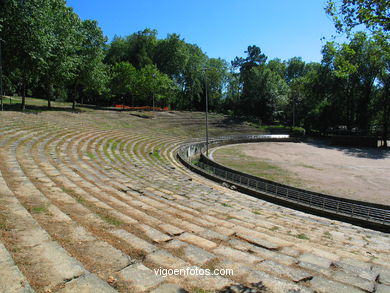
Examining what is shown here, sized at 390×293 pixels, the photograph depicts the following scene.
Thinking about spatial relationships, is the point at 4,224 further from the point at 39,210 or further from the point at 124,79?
the point at 124,79

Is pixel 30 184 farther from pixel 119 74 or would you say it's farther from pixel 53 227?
pixel 119 74

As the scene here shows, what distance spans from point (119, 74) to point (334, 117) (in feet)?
149

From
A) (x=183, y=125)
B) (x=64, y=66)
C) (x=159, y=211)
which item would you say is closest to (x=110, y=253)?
(x=159, y=211)

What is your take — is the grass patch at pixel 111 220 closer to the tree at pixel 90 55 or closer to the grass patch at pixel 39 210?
the grass patch at pixel 39 210

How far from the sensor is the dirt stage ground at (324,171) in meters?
16.5

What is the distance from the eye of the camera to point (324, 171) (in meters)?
22.0

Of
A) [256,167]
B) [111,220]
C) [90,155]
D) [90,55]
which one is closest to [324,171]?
[256,167]

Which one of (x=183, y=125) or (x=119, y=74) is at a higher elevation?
(x=119, y=74)

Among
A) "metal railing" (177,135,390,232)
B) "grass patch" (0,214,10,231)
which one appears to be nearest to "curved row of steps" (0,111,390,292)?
"grass patch" (0,214,10,231)

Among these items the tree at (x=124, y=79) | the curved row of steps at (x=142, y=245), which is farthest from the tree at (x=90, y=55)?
the curved row of steps at (x=142, y=245)

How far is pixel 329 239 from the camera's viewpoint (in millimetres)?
6875

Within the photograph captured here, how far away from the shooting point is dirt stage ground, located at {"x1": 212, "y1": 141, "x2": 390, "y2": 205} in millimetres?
16453

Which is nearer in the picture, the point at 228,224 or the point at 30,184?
the point at 228,224

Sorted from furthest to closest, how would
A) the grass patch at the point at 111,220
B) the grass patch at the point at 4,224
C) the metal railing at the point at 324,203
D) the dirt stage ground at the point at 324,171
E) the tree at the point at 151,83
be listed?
the tree at the point at 151,83
the dirt stage ground at the point at 324,171
the metal railing at the point at 324,203
the grass patch at the point at 111,220
the grass patch at the point at 4,224
